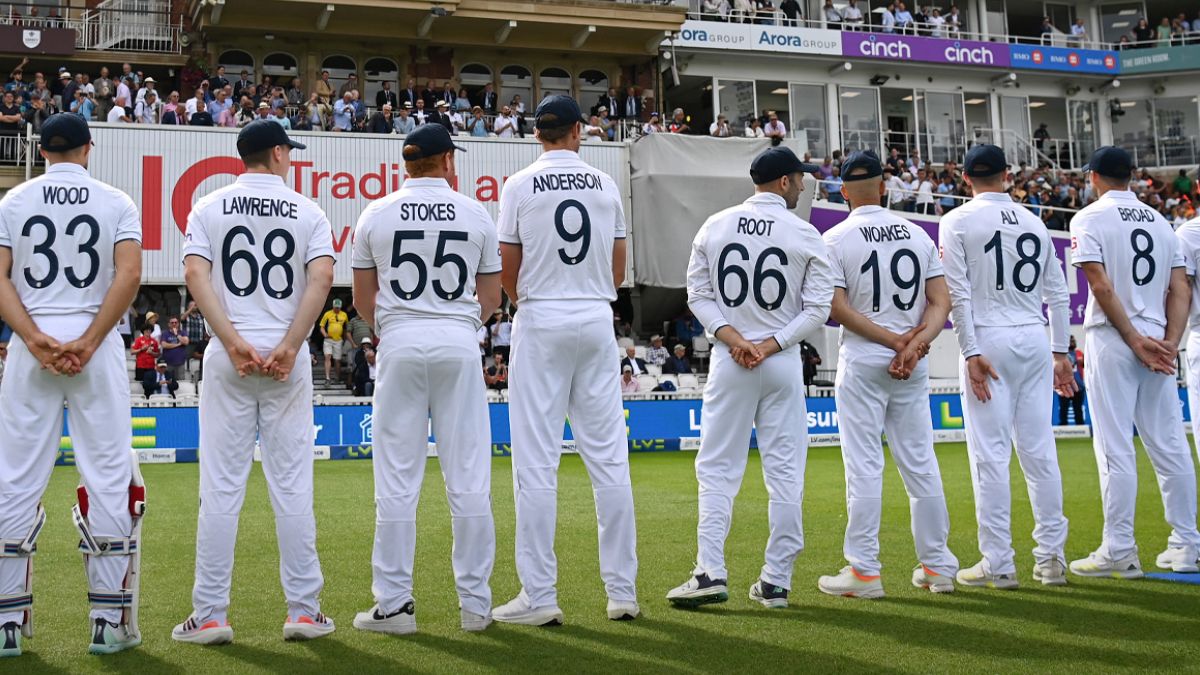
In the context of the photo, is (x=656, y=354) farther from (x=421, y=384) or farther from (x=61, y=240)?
(x=61, y=240)

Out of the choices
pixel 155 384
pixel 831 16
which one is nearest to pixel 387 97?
pixel 155 384

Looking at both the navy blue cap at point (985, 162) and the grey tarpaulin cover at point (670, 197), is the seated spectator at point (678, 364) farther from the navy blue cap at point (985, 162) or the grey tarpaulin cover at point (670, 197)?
the navy blue cap at point (985, 162)

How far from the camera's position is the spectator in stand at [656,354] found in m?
26.1

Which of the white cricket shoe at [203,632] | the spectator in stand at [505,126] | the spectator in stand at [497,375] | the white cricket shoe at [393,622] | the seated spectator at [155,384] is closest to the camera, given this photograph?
the white cricket shoe at [203,632]

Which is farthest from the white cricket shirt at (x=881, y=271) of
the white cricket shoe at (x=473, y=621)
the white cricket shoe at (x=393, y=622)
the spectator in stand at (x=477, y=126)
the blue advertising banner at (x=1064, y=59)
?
the blue advertising banner at (x=1064, y=59)

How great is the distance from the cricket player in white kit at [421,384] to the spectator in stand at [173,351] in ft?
57.8

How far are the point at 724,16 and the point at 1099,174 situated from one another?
98.7 feet

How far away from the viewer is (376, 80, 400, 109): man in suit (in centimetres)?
2984

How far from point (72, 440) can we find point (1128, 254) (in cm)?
647

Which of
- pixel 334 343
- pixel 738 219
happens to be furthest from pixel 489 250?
pixel 334 343

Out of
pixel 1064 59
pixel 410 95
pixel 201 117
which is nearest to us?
pixel 201 117

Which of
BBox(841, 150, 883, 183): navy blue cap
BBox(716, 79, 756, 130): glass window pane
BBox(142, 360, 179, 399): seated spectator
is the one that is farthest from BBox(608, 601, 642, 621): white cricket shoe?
BBox(716, 79, 756, 130): glass window pane

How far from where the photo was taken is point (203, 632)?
5355 millimetres

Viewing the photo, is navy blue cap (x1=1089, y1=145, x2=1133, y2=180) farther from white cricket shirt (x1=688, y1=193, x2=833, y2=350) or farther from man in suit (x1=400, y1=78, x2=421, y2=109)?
man in suit (x1=400, y1=78, x2=421, y2=109)
